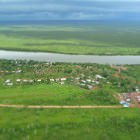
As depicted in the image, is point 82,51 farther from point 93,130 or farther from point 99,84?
point 93,130

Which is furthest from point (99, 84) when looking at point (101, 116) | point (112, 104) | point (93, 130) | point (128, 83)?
point (93, 130)

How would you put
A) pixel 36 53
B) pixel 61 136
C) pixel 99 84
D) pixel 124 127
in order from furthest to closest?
pixel 36 53
pixel 99 84
pixel 124 127
pixel 61 136

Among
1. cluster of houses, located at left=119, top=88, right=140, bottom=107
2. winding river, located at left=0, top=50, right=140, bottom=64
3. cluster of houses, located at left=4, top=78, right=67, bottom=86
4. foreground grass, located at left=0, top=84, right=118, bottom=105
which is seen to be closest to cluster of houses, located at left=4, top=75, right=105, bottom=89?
cluster of houses, located at left=4, top=78, right=67, bottom=86

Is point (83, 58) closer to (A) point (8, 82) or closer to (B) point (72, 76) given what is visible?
(B) point (72, 76)

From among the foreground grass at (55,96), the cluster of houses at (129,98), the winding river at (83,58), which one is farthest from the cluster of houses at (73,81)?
the winding river at (83,58)

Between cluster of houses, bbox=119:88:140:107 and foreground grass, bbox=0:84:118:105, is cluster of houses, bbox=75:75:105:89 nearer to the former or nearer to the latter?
foreground grass, bbox=0:84:118:105

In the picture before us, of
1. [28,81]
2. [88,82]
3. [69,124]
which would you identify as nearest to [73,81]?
[88,82]
